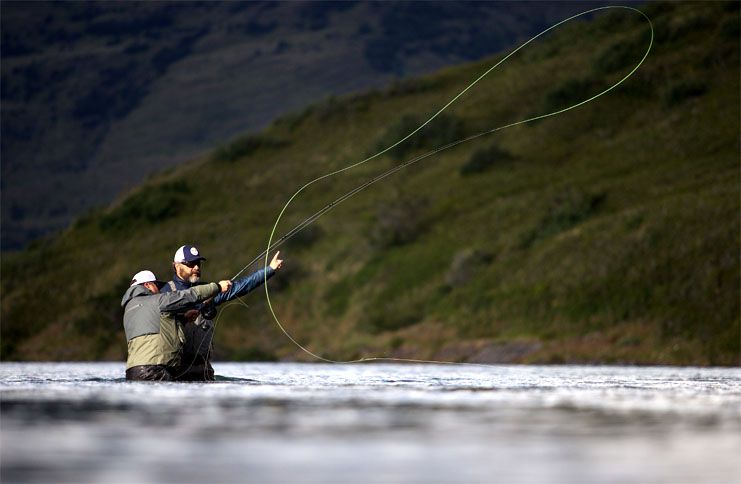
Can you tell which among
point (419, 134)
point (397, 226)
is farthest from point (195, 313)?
point (419, 134)

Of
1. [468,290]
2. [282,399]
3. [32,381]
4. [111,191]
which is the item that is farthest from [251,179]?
[111,191]

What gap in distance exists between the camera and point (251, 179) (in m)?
71.5

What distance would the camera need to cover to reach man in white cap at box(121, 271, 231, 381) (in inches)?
778

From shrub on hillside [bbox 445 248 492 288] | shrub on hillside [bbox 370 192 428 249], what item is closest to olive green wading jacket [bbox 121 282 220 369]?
shrub on hillside [bbox 445 248 492 288]

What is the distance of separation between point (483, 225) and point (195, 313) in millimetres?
33480

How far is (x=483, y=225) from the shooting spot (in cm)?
5328

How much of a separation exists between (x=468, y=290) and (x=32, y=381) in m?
26.6

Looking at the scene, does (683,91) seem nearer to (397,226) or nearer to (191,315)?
(397,226)

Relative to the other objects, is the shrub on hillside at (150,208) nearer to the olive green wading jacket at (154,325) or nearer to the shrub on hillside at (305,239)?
the shrub on hillside at (305,239)

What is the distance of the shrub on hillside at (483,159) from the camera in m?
60.1

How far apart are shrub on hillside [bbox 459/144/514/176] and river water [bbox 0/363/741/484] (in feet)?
137

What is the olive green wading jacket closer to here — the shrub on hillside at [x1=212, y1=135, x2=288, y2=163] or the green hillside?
the green hillside

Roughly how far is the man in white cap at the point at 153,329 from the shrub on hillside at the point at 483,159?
40371 millimetres

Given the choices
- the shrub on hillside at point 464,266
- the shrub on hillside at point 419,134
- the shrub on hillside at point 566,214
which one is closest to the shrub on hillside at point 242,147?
the shrub on hillside at point 419,134
